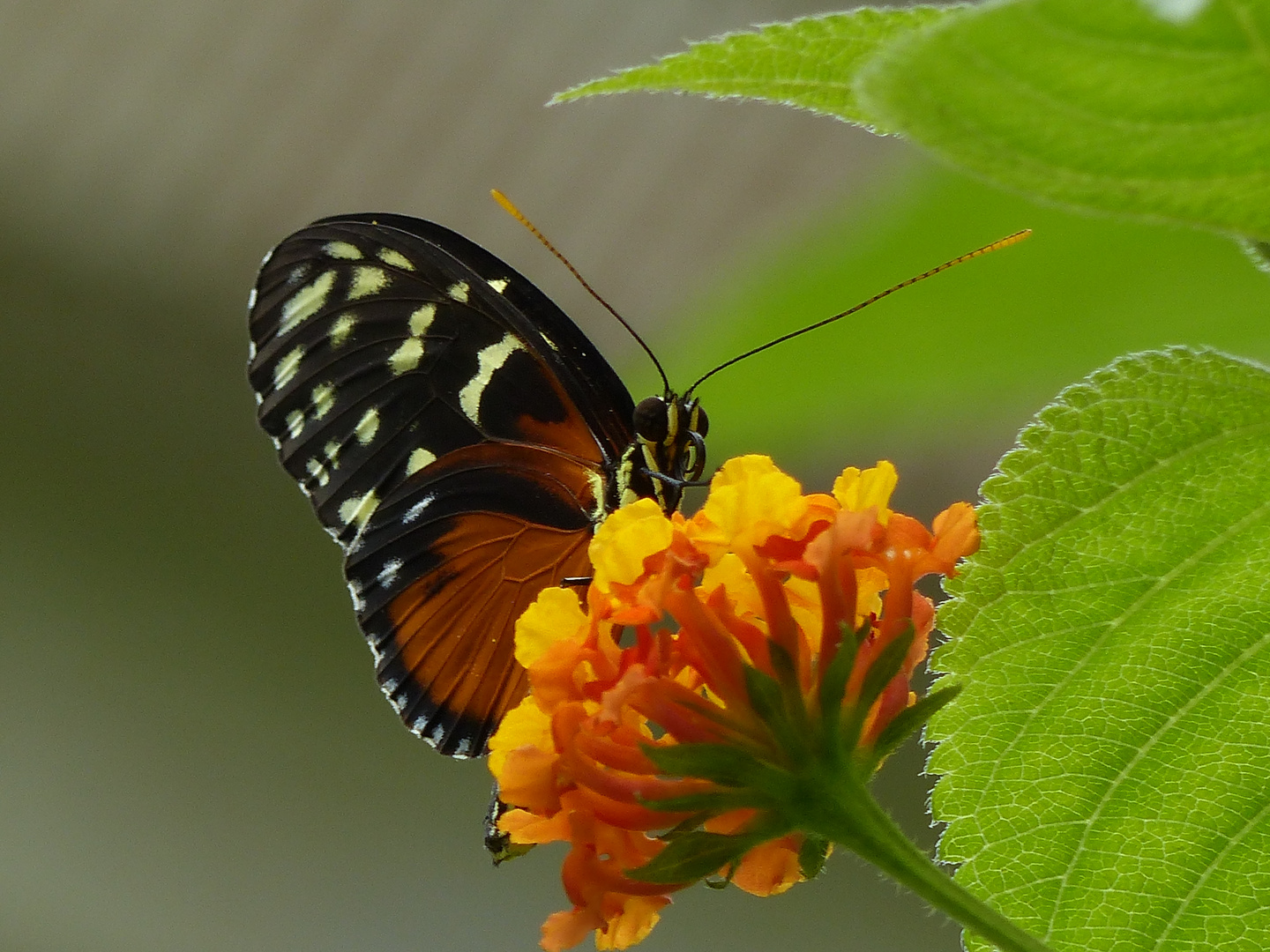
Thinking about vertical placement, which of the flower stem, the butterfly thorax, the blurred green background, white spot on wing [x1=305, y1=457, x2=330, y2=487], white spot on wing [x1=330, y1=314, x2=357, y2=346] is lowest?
the flower stem

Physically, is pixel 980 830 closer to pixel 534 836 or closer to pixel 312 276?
pixel 534 836

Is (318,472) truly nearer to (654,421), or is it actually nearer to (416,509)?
(416,509)

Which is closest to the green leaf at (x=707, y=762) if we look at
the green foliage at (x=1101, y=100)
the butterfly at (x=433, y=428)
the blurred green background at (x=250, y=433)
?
the green foliage at (x=1101, y=100)

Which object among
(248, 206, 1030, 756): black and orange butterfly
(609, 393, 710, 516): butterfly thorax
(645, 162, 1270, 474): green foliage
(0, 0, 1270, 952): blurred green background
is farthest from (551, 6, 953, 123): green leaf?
(0, 0, 1270, 952): blurred green background

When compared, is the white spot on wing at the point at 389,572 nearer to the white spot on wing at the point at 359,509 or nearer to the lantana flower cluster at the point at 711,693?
the white spot on wing at the point at 359,509

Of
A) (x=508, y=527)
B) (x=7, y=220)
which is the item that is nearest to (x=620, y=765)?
(x=508, y=527)

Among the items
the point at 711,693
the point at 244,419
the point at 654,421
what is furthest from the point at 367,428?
the point at 244,419

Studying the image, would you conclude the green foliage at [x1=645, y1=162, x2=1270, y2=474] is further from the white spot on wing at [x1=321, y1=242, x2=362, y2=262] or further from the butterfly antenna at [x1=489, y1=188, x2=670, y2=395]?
the white spot on wing at [x1=321, y1=242, x2=362, y2=262]
